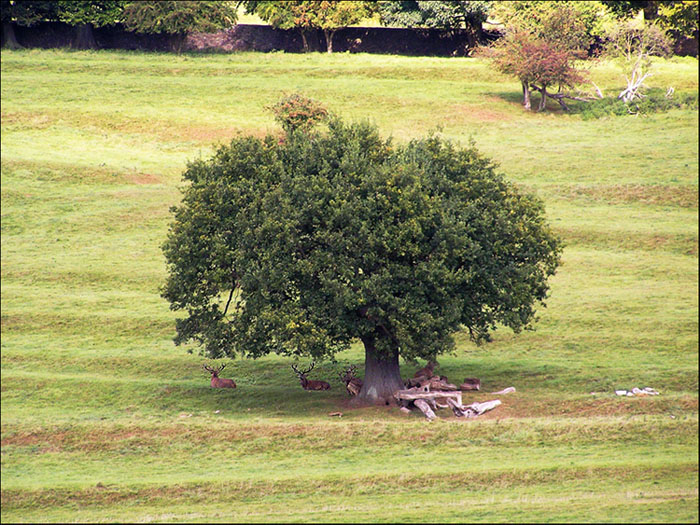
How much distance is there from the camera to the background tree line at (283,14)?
334 feet

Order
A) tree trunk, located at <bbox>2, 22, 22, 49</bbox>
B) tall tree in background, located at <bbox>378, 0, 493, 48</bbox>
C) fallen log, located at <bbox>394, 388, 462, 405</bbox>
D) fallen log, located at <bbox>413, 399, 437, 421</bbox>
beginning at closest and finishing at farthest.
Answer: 1. fallen log, located at <bbox>413, 399, 437, 421</bbox>
2. fallen log, located at <bbox>394, 388, 462, 405</bbox>
3. tree trunk, located at <bbox>2, 22, 22, 49</bbox>
4. tall tree in background, located at <bbox>378, 0, 493, 48</bbox>

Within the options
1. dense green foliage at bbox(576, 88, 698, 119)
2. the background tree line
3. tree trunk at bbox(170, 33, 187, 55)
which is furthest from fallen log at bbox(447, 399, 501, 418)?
tree trunk at bbox(170, 33, 187, 55)

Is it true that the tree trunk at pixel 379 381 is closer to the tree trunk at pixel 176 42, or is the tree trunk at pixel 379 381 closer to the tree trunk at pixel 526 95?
the tree trunk at pixel 526 95

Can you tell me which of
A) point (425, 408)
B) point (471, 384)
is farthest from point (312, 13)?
point (425, 408)

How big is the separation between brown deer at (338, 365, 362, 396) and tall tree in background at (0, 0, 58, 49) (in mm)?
78005

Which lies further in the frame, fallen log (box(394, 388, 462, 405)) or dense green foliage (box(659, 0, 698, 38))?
dense green foliage (box(659, 0, 698, 38))

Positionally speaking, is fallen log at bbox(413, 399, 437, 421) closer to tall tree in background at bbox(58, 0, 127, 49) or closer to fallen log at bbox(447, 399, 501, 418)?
fallen log at bbox(447, 399, 501, 418)

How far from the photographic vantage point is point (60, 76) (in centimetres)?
9544

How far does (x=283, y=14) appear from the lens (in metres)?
107

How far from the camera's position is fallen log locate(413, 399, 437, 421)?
36.1 metres

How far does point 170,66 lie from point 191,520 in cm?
8251

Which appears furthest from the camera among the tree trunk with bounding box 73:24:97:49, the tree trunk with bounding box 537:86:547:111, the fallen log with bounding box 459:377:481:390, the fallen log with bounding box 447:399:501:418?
the tree trunk with bounding box 73:24:97:49

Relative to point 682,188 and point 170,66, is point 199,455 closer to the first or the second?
point 682,188

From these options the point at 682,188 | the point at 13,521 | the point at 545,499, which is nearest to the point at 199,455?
the point at 13,521
